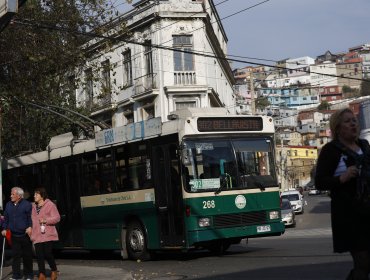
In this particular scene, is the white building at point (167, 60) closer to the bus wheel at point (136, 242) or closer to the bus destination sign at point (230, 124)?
the bus wheel at point (136, 242)

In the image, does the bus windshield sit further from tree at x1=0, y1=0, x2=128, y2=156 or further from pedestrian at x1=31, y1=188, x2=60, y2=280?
tree at x1=0, y1=0, x2=128, y2=156

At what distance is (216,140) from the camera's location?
44.6 ft

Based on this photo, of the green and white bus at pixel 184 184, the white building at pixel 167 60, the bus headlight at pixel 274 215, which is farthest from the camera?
the white building at pixel 167 60

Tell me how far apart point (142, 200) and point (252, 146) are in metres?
2.70

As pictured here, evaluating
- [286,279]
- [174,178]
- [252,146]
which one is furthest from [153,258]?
[286,279]

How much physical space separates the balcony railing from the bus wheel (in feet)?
70.7

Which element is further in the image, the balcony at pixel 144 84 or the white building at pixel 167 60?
the balcony at pixel 144 84

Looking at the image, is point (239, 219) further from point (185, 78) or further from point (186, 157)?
point (185, 78)

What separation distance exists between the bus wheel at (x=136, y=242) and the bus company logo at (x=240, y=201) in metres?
2.29

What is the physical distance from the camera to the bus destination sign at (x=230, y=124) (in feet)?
44.5

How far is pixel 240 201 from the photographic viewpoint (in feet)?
44.4

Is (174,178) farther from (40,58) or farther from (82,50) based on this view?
(82,50)

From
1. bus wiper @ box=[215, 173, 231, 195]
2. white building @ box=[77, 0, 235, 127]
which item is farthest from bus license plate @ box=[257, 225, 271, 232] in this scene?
white building @ box=[77, 0, 235, 127]

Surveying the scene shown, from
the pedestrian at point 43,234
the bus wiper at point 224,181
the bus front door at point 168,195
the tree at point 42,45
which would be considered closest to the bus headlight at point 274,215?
the bus wiper at point 224,181
